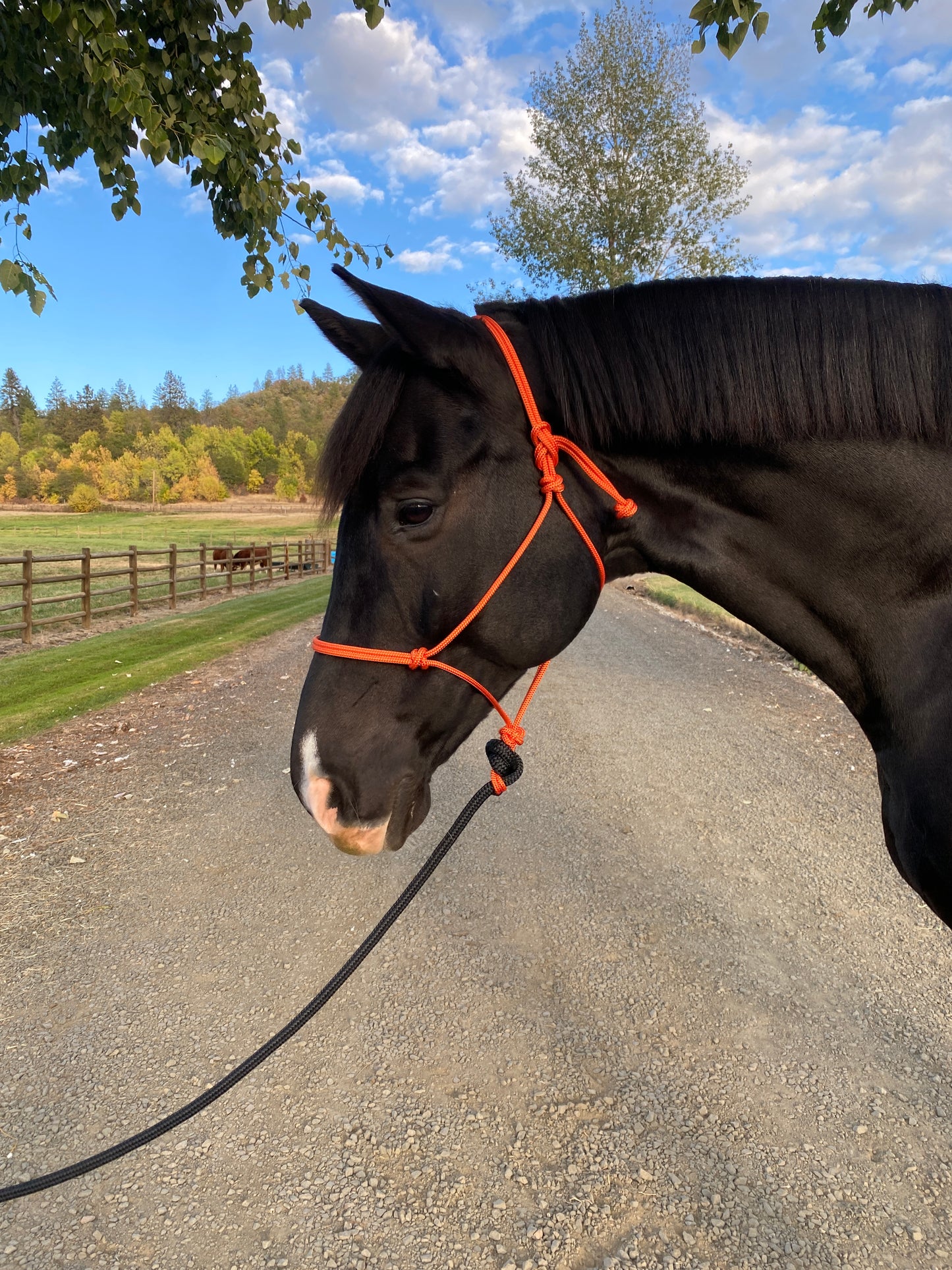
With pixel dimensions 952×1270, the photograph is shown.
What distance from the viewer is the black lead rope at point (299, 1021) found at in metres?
1.70

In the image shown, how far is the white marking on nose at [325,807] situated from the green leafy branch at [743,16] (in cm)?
329

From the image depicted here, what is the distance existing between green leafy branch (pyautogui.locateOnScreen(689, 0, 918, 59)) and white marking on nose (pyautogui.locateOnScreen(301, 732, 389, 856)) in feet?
10.8

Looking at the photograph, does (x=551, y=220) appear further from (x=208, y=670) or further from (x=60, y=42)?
(x=60, y=42)

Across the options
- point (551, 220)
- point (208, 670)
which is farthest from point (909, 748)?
point (551, 220)

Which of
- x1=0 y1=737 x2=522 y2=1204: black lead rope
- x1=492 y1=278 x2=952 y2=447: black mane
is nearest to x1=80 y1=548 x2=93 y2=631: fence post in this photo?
x1=0 y1=737 x2=522 y2=1204: black lead rope

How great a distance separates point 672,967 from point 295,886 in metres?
2.16

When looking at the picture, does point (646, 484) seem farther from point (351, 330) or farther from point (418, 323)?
point (351, 330)

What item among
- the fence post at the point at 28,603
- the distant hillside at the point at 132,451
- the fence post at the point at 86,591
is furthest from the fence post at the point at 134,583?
the distant hillside at the point at 132,451

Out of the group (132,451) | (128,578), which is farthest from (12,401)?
(128,578)

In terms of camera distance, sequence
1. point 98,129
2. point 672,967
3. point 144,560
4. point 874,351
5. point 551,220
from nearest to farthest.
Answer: point 874,351 → point 672,967 → point 98,129 → point 551,220 → point 144,560

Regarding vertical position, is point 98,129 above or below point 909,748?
above

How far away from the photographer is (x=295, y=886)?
3910 millimetres

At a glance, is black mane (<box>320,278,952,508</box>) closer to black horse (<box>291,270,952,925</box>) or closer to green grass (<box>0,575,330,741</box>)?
black horse (<box>291,270,952,925</box>)

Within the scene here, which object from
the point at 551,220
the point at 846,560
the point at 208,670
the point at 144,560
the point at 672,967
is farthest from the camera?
the point at 144,560
